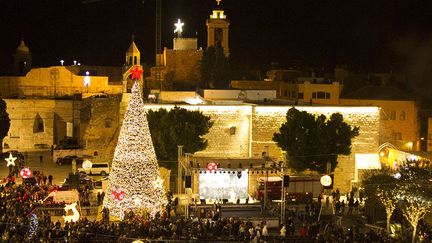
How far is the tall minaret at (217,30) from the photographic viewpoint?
166 feet

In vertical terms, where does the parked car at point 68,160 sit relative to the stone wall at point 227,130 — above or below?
below

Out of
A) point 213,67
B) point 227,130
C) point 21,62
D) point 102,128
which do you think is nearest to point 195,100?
point 227,130

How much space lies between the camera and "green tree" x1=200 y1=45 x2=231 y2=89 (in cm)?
4609

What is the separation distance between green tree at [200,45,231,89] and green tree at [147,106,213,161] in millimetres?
13997

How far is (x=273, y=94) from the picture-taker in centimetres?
3956

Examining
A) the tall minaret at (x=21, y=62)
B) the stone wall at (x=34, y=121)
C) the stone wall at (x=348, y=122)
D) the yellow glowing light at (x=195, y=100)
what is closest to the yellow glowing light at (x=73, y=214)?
the stone wall at (x=348, y=122)

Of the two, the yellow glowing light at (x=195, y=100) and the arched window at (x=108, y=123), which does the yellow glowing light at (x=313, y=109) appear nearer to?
the yellow glowing light at (x=195, y=100)

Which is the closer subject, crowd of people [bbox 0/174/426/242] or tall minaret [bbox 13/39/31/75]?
crowd of people [bbox 0/174/426/242]

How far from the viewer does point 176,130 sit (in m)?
30.5

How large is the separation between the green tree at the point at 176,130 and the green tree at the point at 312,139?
142 inches

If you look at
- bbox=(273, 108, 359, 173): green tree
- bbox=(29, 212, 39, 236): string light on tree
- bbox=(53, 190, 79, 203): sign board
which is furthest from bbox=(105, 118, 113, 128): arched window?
bbox=(29, 212, 39, 236): string light on tree

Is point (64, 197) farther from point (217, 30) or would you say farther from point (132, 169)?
point (217, 30)

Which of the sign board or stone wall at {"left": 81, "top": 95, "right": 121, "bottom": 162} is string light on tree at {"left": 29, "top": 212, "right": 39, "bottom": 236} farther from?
stone wall at {"left": 81, "top": 95, "right": 121, "bottom": 162}

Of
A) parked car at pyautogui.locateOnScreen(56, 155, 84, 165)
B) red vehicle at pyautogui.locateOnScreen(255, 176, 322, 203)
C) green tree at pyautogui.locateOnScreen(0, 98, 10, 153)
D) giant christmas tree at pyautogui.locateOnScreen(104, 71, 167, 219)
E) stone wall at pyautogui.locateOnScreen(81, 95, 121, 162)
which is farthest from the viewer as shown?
green tree at pyautogui.locateOnScreen(0, 98, 10, 153)
